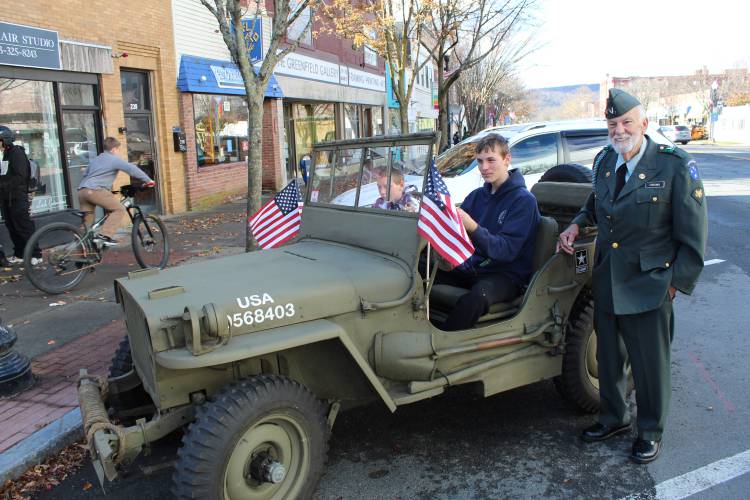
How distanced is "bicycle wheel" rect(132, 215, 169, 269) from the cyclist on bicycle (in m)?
0.29

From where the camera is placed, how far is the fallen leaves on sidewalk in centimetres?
338

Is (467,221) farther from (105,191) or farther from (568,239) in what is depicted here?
(105,191)

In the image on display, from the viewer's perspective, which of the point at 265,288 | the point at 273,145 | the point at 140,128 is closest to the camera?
the point at 265,288

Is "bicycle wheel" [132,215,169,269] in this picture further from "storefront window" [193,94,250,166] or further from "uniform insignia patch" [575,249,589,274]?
"storefront window" [193,94,250,166]

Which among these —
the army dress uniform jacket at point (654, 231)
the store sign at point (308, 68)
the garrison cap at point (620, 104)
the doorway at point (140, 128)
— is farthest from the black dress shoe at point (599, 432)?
the store sign at point (308, 68)

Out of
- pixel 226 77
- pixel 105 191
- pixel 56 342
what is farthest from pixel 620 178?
pixel 226 77

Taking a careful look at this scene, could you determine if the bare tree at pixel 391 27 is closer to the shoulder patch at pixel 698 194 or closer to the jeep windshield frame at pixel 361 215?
the jeep windshield frame at pixel 361 215

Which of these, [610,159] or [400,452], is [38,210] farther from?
[610,159]

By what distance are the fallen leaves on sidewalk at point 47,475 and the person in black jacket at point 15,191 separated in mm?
5325

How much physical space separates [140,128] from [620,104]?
36.4ft

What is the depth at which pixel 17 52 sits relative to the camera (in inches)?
362

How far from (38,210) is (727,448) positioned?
987 centimetres

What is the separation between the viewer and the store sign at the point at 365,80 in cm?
2361

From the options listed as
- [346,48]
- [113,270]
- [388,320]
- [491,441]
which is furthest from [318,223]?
[346,48]
